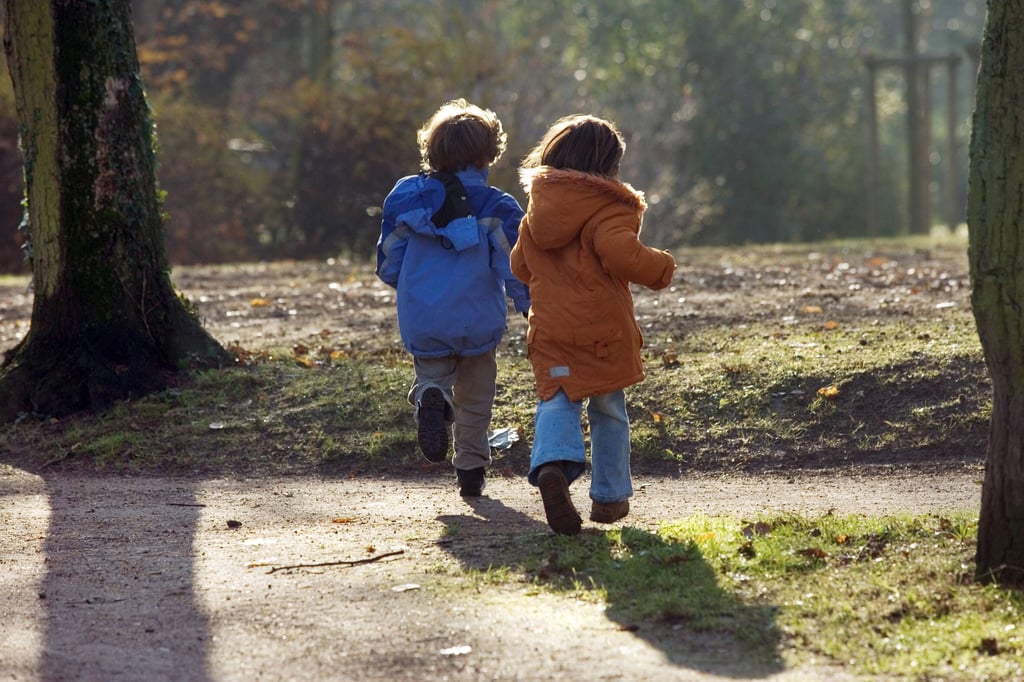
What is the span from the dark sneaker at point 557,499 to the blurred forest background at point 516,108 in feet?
35.1

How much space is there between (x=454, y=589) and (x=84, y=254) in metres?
4.09

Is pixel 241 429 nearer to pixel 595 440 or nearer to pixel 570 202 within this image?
pixel 595 440

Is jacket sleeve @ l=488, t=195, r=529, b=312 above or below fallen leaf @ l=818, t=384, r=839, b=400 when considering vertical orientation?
above

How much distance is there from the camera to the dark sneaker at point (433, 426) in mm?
5754

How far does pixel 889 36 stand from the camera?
192 ft

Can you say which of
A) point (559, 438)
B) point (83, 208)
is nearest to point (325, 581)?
point (559, 438)

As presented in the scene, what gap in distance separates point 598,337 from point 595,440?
0.42m

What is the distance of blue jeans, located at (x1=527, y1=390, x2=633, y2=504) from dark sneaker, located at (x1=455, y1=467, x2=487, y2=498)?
945 millimetres

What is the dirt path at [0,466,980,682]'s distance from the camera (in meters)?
3.90

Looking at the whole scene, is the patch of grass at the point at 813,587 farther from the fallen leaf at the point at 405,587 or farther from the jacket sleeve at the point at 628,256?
the jacket sleeve at the point at 628,256

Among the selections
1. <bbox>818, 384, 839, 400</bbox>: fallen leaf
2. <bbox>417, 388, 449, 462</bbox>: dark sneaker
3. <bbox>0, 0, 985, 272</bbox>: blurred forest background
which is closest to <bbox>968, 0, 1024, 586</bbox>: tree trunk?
<bbox>417, 388, 449, 462</bbox>: dark sneaker

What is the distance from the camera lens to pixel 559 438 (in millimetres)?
5059

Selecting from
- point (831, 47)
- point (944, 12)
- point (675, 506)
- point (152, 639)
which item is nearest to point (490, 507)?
point (675, 506)

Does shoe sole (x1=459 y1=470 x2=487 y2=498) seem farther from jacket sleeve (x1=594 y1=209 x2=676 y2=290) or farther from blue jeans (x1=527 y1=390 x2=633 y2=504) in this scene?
jacket sleeve (x1=594 y1=209 x2=676 y2=290)
